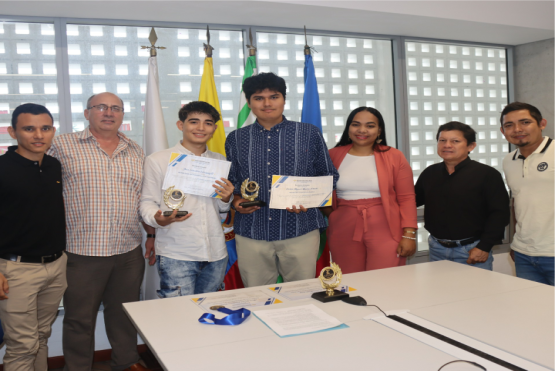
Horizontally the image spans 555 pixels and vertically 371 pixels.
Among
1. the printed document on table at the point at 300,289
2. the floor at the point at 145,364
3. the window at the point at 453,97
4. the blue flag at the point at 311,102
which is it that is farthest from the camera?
the window at the point at 453,97

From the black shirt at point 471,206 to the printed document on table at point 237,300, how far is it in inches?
53.8

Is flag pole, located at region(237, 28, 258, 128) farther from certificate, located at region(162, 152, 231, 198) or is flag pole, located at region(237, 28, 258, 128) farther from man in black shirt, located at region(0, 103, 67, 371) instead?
man in black shirt, located at region(0, 103, 67, 371)

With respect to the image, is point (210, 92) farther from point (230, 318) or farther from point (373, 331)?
point (373, 331)

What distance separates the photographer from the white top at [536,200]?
8.54ft

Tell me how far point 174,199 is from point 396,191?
144 centimetres

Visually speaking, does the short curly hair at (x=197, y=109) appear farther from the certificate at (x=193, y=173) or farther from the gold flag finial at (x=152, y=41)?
the gold flag finial at (x=152, y=41)

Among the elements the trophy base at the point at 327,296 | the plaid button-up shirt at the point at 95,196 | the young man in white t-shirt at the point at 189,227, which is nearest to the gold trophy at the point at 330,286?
the trophy base at the point at 327,296

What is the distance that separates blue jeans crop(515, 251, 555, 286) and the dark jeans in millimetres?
2419

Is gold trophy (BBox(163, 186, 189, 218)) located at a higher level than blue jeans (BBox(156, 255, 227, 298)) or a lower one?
higher

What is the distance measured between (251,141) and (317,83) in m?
1.91

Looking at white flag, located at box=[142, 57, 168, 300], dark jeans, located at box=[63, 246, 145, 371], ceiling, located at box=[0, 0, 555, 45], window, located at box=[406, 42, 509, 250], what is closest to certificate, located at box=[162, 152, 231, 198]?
dark jeans, located at box=[63, 246, 145, 371]

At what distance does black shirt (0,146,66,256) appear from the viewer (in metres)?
2.21

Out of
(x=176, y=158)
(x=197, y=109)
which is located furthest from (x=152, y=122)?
(x=176, y=158)

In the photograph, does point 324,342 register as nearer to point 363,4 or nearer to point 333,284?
point 333,284
